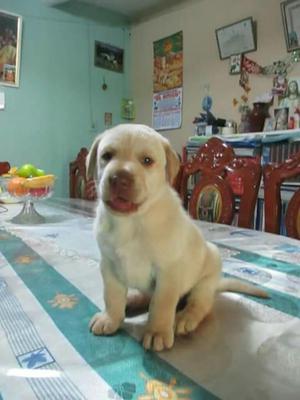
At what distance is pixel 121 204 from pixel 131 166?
5 centimetres

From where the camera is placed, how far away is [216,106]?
2.69 m

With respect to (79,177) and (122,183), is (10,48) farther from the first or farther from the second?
(122,183)

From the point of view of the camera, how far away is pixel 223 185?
51.0 inches

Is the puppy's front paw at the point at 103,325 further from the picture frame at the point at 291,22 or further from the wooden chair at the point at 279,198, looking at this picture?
the picture frame at the point at 291,22

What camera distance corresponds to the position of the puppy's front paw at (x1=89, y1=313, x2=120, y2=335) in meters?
0.44

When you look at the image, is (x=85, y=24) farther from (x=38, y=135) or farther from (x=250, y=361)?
(x=250, y=361)

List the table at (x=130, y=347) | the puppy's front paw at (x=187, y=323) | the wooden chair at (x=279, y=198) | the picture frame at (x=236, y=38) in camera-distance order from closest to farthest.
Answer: the table at (x=130, y=347) → the puppy's front paw at (x=187, y=323) → the wooden chair at (x=279, y=198) → the picture frame at (x=236, y=38)

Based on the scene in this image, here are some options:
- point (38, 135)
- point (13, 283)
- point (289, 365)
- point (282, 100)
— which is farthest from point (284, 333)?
point (38, 135)

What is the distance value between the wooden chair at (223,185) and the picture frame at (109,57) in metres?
2.03

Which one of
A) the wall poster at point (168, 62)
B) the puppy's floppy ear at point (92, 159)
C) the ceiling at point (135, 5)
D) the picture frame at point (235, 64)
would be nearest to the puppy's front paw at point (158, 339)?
the puppy's floppy ear at point (92, 159)

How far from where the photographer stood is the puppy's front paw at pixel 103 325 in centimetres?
44

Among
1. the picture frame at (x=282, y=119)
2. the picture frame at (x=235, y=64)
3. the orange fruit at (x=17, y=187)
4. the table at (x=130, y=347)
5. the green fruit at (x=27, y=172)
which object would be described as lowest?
the table at (x=130, y=347)

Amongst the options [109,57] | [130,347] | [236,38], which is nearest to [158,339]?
[130,347]

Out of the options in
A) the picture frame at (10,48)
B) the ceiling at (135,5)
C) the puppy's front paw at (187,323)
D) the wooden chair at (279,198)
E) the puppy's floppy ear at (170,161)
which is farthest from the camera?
the ceiling at (135,5)
